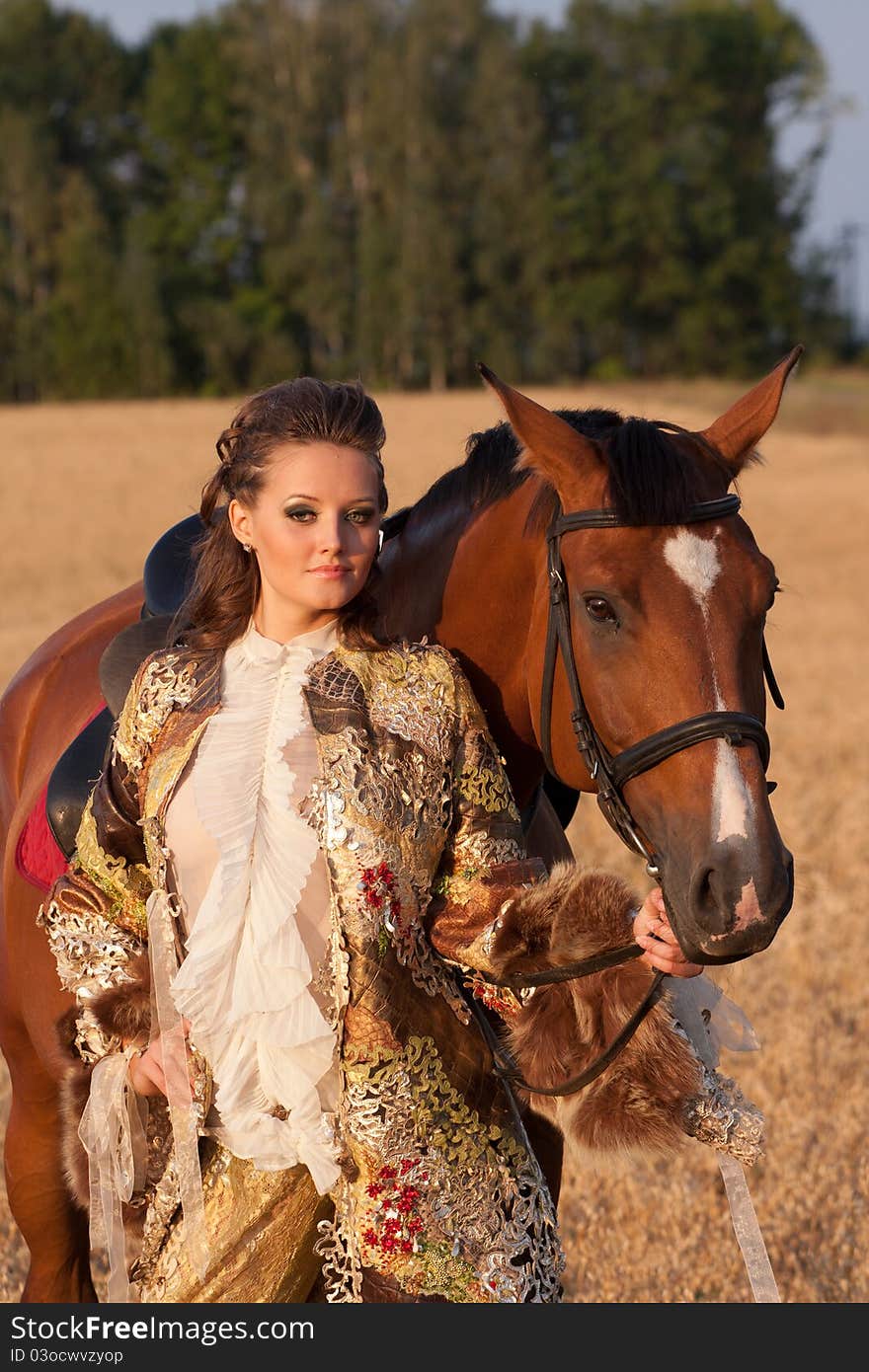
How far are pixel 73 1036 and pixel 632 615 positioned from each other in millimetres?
1389

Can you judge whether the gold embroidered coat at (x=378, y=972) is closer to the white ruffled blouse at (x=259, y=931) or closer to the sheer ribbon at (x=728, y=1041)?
the white ruffled blouse at (x=259, y=931)

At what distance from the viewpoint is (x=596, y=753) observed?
243cm

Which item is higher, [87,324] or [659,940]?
[659,940]

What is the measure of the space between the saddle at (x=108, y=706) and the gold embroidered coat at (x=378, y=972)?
0.41 metres

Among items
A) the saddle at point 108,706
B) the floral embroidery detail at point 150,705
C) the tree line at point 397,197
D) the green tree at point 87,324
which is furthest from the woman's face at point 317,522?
the green tree at point 87,324

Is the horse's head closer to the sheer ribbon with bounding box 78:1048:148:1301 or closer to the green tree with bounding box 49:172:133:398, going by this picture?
the sheer ribbon with bounding box 78:1048:148:1301

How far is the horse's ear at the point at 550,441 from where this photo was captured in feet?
8.11

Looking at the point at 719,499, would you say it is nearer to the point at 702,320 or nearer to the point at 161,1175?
the point at 161,1175

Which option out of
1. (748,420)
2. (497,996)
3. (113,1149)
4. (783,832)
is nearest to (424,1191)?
(497,996)

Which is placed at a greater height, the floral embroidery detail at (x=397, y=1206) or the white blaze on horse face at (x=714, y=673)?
the white blaze on horse face at (x=714, y=673)

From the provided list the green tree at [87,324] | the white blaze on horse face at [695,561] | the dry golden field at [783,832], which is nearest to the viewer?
the white blaze on horse face at [695,561]

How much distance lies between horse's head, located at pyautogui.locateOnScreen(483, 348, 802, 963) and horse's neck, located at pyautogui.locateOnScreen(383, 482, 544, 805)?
0.14m

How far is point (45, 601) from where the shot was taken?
18.7 m

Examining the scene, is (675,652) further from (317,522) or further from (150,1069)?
(150,1069)
